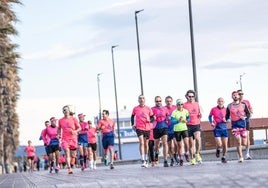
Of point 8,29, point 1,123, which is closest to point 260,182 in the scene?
point 8,29

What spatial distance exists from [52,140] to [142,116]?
25.5 ft

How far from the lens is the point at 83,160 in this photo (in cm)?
3159

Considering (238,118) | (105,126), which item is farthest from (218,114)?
(105,126)

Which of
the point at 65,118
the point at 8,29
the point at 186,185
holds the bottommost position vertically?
the point at 186,185

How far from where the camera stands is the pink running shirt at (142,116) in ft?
82.5

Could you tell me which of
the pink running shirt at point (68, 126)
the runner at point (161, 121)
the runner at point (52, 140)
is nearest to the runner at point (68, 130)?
the pink running shirt at point (68, 126)

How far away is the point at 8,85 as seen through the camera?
61.8 meters

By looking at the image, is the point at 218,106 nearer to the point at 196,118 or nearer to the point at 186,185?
the point at 196,118

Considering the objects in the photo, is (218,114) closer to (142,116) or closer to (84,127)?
(142,116)

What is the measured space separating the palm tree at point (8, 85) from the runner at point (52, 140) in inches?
329

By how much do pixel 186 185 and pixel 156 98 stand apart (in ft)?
44.1

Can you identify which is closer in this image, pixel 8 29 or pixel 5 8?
pixel 8 29

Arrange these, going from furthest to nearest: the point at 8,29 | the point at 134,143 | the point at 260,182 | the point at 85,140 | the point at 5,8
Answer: the point at 134,143
the point at 5,8
the point at 8,29
the point at 85,140
the point at 260,182

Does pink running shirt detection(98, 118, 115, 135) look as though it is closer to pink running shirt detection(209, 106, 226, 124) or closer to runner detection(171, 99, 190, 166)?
runner detection(171, 99, 190, 166)
